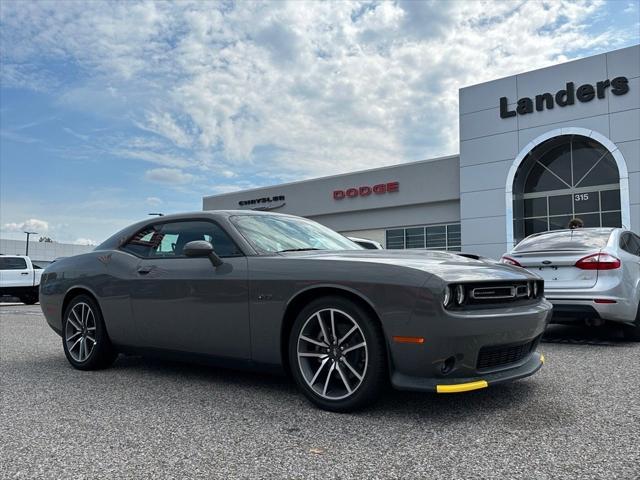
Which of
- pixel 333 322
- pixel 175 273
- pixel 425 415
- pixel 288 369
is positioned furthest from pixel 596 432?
pixel 175 273

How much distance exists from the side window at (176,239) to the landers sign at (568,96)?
1947 cm

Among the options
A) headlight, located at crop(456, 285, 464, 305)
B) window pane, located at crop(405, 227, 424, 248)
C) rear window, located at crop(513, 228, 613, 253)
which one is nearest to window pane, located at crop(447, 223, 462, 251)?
window pane, located at crop(405, 227, 424, 248)

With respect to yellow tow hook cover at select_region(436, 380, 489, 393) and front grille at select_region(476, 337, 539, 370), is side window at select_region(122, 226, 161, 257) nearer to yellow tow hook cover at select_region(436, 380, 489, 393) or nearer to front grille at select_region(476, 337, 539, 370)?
yellow tow hook cover at select_region(436, 380, 489, 393)

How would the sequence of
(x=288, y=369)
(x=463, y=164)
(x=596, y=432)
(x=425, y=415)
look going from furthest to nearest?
(x=463, y=164)
(x=288, y=369)
(x=425, y=415)
(x=596, y=432)

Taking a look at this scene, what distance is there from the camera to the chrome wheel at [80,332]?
493 centimetres

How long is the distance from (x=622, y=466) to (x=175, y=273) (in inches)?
125

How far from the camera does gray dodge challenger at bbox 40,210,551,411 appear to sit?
309cm

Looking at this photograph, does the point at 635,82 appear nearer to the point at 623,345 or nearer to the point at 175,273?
the point at 623,345

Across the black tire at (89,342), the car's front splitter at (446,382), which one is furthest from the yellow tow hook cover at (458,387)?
the black tire at (89,342)

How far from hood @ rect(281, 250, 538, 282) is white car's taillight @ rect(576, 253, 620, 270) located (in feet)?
9.19

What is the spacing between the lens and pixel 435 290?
9.97 ft

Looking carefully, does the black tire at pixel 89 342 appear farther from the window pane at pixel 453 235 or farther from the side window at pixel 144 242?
the window pane at pixel 453 235

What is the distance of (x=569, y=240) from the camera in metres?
6.35

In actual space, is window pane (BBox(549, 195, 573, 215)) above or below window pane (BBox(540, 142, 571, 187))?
below
